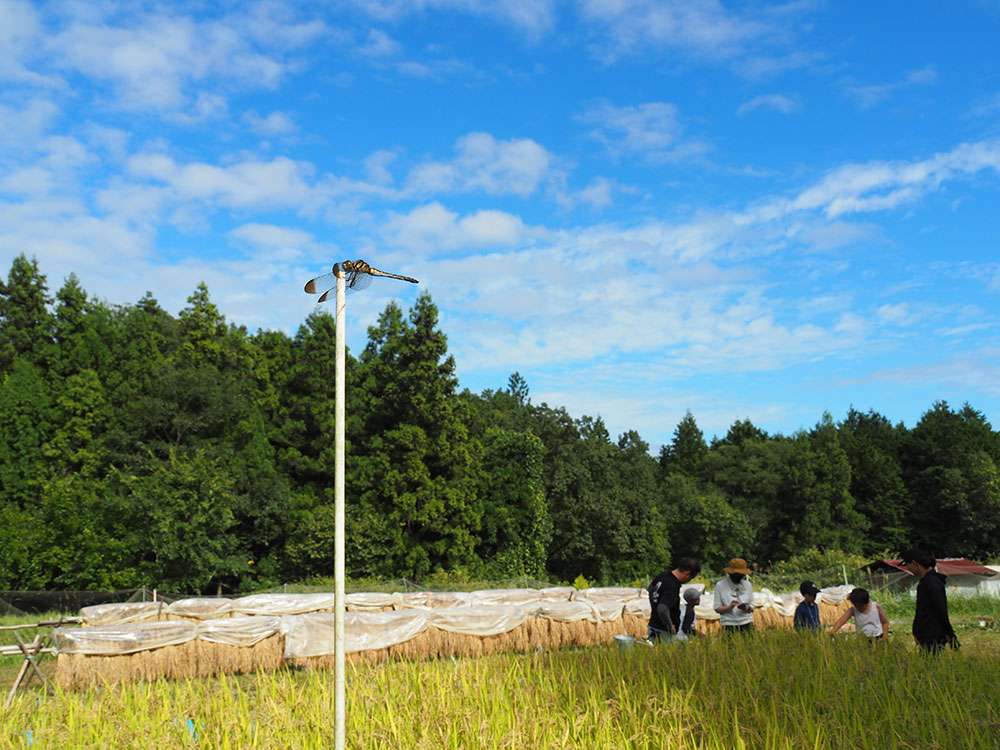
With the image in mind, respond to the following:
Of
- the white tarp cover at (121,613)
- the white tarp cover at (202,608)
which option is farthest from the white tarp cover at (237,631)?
the white tarp cover at (202,608)

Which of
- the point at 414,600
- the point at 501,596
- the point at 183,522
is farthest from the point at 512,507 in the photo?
the point at 414,600

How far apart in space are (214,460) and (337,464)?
99.2ft

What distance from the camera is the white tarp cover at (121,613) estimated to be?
14.7 metres

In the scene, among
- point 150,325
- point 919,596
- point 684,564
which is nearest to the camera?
point 919,596

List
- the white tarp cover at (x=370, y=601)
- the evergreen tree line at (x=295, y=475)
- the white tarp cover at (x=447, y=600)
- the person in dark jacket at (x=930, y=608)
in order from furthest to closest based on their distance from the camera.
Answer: the evergreen tree line at (x=295, y=475)
the white tarp cover at (x=447, y=600)
the white tarp cover at (x=370, y=601)
the person in dark jacket at (x=930, y=608)

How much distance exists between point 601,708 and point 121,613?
11968 mm

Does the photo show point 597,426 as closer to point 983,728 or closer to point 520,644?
point 520,644

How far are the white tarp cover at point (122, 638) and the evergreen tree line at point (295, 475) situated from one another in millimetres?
19213

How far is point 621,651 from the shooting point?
8625 mm

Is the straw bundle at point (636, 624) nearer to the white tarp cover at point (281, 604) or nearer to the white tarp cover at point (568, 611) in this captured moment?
the white tarp cover at point (568, 611)

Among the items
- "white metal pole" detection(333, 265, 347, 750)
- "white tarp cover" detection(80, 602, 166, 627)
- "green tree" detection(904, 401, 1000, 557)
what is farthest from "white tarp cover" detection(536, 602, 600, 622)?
"green tree" detection(904, 401, 1000, 557)

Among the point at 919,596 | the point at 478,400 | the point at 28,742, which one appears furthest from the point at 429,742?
the point at 478,400

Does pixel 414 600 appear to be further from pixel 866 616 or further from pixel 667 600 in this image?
pixel 866 616

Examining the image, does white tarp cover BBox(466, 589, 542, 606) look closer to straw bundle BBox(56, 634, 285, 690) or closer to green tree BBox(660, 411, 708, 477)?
straw bundle BBox(56, 634, 285, 690)
